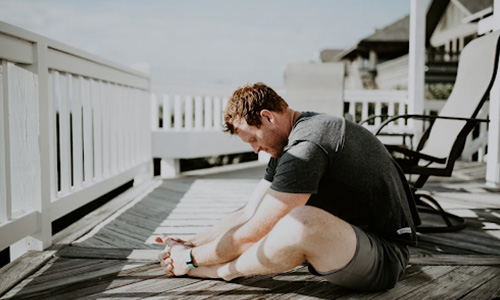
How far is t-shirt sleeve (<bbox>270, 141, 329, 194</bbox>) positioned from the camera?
1414 millimetres

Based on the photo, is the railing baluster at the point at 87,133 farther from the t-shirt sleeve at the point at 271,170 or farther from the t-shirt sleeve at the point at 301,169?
the t-shirt sleeve at the point at 301,169

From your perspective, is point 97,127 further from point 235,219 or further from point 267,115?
point 267,115

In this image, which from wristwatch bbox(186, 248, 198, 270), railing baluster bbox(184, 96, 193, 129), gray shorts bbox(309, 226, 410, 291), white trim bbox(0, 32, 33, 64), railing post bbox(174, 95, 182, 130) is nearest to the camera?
gray shorts bbox(309, 226, 410, 291)

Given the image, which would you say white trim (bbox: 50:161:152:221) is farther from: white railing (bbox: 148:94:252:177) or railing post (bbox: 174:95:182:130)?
railing post (bbox: 174:95:182:130)

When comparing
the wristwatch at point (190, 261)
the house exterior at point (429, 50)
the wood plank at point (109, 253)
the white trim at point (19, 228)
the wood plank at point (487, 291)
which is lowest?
the wood plank at point (109, 253)

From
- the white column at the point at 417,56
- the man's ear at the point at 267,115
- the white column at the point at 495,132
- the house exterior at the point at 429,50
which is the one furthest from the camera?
the house exterior at the point at 429,50

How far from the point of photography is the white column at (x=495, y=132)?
4.00m

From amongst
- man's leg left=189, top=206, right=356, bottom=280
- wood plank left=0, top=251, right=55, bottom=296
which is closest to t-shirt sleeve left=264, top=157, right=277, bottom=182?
man's leg left=189, top=206, right=356, bottom=280

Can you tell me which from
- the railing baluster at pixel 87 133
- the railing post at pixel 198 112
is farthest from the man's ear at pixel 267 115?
the railing post at pixel 198 112

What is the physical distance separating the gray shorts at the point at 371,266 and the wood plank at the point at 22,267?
1230 mm

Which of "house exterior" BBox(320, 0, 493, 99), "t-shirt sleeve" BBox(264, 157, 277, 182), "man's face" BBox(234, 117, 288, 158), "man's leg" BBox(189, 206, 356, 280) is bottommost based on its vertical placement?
"man's leg" BBox(189, 206, 356, 280)

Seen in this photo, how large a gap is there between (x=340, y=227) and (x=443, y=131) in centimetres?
197

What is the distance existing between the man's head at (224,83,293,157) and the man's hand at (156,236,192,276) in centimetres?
56

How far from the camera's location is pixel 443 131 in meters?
3.11
